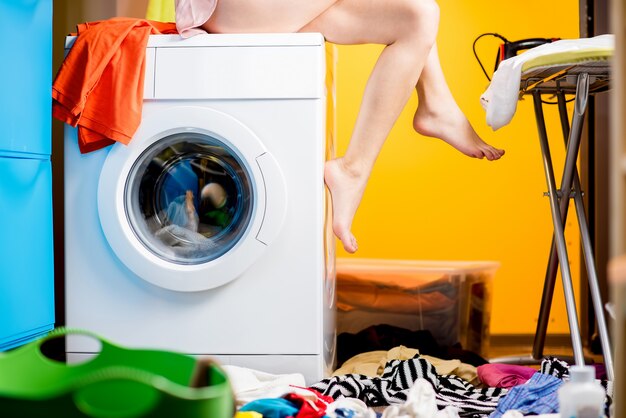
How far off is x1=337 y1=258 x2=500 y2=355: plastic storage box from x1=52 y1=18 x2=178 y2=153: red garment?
1045 millimetres

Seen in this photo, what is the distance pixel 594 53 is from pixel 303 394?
0.92m

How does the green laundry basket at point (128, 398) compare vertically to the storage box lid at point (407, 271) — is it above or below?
above

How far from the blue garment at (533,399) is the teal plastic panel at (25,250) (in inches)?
41.9

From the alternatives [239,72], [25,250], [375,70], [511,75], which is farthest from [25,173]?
[511,75]

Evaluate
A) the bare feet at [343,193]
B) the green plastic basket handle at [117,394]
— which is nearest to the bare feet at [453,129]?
the bare feet at [343,193]

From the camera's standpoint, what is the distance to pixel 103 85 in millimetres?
1772

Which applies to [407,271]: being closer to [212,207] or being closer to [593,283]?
[593,283]

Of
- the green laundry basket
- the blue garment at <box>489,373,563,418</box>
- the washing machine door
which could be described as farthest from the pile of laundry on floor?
the green laundry basket

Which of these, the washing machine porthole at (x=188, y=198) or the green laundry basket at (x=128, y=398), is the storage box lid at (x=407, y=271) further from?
the green laundry basket at (x=128, y=398)

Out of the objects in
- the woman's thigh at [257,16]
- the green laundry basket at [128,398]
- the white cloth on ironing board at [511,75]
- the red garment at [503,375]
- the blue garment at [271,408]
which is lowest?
the red garment at [503,375]

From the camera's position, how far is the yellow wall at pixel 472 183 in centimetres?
285

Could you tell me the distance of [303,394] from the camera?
148cm

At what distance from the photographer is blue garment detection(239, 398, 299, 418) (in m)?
1.38

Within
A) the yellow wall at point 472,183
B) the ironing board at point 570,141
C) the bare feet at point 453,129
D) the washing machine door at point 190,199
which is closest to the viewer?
the ironing board at point 570,141
